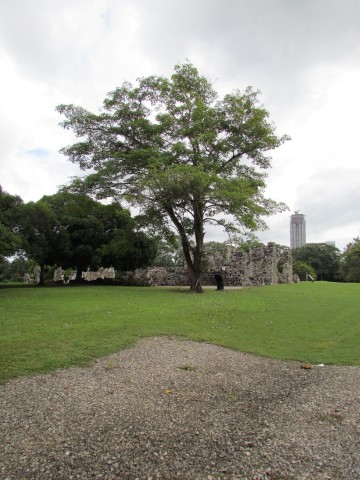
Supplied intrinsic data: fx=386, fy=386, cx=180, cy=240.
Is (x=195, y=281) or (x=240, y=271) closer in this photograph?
(x=195, y=281)

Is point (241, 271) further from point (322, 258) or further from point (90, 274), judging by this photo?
point (322, 258)

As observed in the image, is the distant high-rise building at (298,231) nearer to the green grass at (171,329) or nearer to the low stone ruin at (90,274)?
the low stone ruin at (90,274)

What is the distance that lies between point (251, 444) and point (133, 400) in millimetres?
1658

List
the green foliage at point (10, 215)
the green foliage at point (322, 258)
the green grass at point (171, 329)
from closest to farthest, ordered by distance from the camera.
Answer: the green grass at point (171, 329) < the green foliage at point (10, 215) < the green foliage at point (322, 258)

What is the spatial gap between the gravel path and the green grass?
842 mm

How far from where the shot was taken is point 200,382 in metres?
5.71

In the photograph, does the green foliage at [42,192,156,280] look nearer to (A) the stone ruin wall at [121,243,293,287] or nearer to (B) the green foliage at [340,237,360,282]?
(A) the stone ruin wall at [121,243,293,287]

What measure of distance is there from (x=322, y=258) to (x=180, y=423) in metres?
70.9

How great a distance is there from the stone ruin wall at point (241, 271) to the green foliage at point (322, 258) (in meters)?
38.5

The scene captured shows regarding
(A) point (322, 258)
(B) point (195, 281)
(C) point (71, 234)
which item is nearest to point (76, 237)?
(C) point (71, 234)

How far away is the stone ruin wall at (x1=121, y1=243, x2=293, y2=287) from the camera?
100ft

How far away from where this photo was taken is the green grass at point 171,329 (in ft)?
22.4

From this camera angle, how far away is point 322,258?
2766 inches

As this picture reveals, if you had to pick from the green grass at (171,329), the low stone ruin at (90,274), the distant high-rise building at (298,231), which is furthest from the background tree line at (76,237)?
the distant high-rise building at (298,231)
